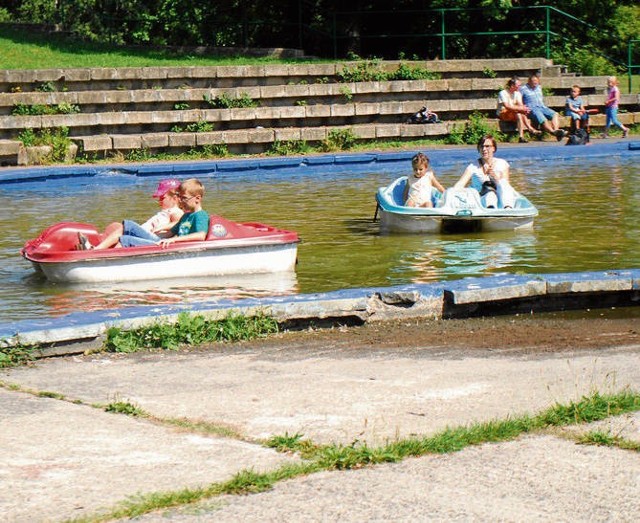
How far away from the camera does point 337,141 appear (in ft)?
74.1

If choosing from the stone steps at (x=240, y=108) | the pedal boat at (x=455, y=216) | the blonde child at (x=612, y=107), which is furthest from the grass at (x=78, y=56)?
the pedal boat at (x=455, y=216)

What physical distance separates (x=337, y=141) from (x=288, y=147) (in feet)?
3.34

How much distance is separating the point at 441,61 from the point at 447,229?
12.5 meters

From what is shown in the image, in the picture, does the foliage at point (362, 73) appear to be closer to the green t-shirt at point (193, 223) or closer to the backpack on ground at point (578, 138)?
the backpack on ground at point (578, 138)

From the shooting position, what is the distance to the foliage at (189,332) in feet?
24.0

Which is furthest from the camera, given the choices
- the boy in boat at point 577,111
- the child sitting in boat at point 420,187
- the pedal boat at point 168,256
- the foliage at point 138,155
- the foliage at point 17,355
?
the boy in boat at point 577,111

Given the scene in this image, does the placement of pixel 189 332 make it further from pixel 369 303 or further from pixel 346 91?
pixel 346 91

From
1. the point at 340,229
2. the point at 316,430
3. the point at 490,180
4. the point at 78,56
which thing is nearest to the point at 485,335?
the point at 316,430

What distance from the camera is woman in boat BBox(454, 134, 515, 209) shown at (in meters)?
13.2

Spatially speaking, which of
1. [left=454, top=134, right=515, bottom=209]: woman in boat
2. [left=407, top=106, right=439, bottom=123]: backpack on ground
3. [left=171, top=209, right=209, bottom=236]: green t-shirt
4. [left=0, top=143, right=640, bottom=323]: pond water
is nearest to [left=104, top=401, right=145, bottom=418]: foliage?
[left=0, top=143, right=640, bottom=323]: pond water

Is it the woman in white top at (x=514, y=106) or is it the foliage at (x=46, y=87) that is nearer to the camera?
the foliage at (x=46, y=87)

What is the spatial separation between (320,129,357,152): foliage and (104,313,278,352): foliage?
14.9 meters

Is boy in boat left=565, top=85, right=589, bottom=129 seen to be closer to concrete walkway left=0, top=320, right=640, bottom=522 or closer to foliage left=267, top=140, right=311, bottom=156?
foliage left=267, top=140, right=311, bottom=156

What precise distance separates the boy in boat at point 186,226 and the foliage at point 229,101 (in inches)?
493
